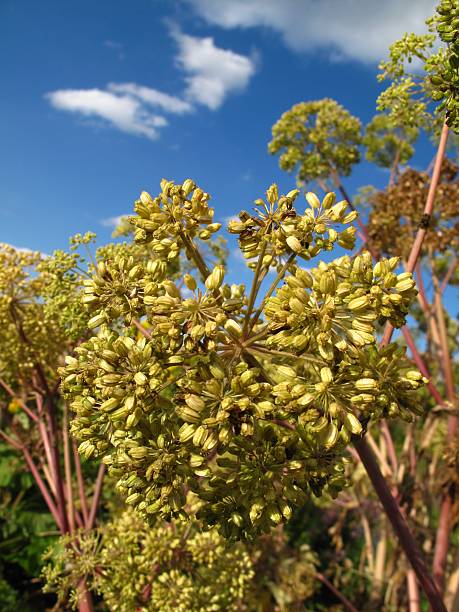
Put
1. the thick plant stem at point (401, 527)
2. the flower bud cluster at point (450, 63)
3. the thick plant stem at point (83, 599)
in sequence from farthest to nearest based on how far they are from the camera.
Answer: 1. the thick plant stem at point (83, 599)
2. the thick plant stem at point (401, 527)
3. the flower bud cluster at point (450, 63)

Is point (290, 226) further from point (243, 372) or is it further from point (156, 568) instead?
point (156, 568)

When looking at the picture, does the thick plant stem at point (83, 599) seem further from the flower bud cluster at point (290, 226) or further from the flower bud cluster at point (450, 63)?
the flower bud cluster at point (450, 63)

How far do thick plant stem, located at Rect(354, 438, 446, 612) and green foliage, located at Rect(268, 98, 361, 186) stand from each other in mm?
5483

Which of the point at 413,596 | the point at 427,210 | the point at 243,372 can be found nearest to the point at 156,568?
the point at 413,596

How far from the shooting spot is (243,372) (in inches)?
77.4

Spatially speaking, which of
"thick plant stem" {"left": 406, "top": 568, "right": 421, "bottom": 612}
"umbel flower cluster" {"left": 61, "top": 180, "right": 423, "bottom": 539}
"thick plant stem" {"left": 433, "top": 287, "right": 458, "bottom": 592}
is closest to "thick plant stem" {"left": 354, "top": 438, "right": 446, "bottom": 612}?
"umbel flower cluster" {"left": 61, "top": 180, "right": 423, "bottom": 539}

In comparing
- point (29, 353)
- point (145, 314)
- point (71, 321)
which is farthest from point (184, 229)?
point (29, 353)

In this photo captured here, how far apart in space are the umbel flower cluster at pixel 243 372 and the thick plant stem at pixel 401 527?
36 centimetres

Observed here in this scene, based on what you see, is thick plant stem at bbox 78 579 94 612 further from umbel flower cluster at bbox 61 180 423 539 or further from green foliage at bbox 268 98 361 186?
green foliage at bbox 268 98 361 186

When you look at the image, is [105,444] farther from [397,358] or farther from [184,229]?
[397,358]

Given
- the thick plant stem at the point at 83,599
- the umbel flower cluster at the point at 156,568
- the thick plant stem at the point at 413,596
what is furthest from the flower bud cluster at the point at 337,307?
the thick plant stem at the point at 413,596

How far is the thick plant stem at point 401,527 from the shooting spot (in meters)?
2.50

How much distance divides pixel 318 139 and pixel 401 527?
583 cm

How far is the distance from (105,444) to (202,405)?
1.96ft
